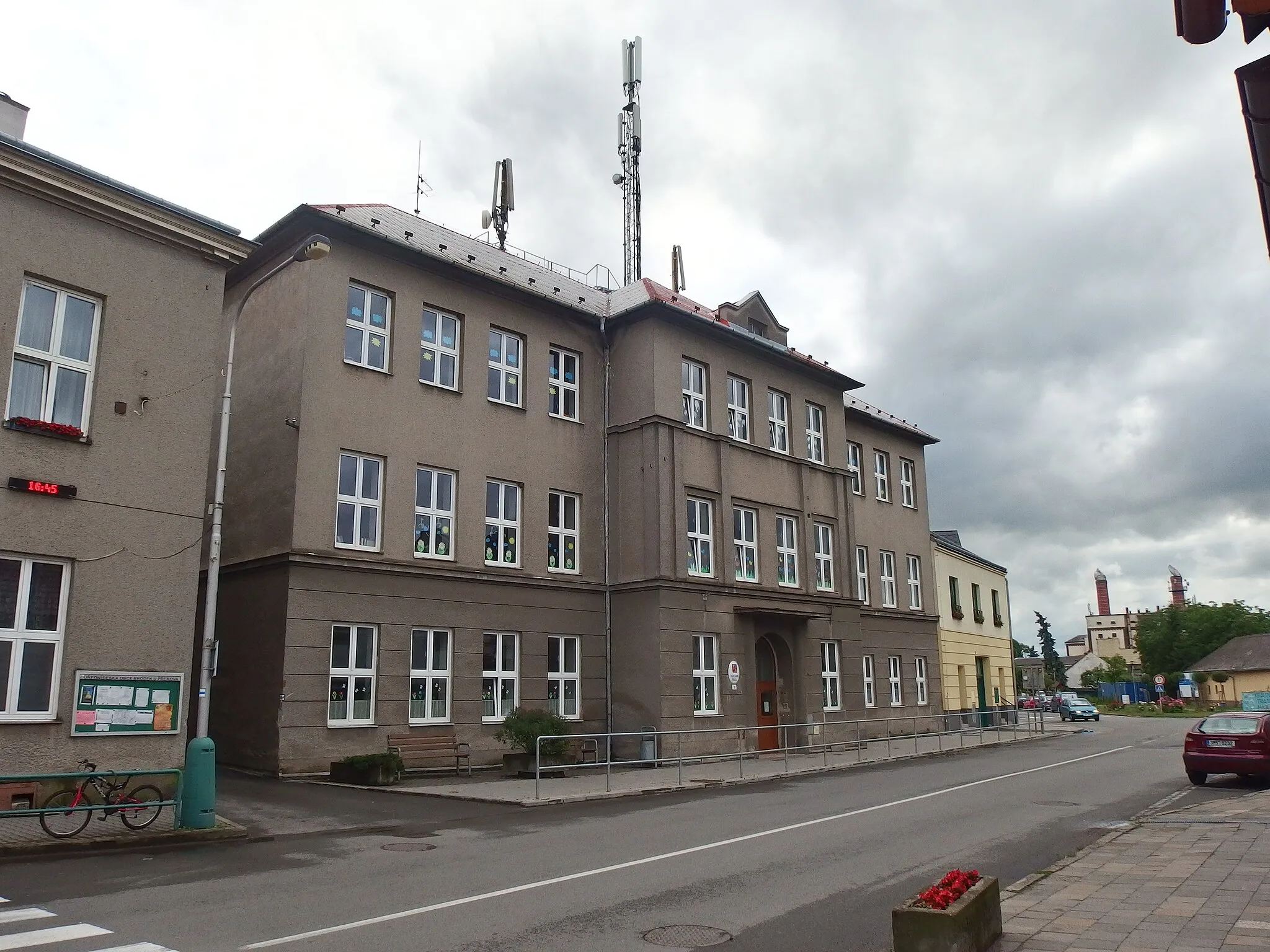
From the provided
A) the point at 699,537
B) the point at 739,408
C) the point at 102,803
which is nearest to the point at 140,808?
the point at 102,803

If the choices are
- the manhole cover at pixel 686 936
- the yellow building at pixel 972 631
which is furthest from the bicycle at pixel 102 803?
the yellow building at pixel 972 631

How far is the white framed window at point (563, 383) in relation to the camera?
26094 millimetres

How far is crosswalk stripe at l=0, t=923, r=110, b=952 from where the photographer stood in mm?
7152

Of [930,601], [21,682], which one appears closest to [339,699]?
[21,682]

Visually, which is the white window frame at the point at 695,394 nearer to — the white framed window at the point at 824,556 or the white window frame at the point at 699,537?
the white window frame at the point at 699,537

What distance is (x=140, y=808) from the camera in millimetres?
12648

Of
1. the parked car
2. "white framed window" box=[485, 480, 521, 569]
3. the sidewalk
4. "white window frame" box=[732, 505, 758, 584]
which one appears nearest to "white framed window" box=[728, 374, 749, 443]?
"white window frame" box=[732, 505, 758, 584]

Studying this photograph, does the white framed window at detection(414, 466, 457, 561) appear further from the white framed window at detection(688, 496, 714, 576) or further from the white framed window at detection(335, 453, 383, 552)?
the white framed window at detection(688, 496, 714, 576)

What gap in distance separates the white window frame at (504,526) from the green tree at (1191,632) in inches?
3395

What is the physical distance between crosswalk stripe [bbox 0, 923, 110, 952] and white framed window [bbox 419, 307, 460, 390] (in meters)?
16.4

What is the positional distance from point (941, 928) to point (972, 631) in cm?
4048

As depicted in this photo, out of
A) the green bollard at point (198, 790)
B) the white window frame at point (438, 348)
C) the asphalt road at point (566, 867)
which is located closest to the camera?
the asphalt road at point (566, 867)

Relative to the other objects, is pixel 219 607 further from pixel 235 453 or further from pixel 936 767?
pixel 936 767

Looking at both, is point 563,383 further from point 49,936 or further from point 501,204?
point 49,936
